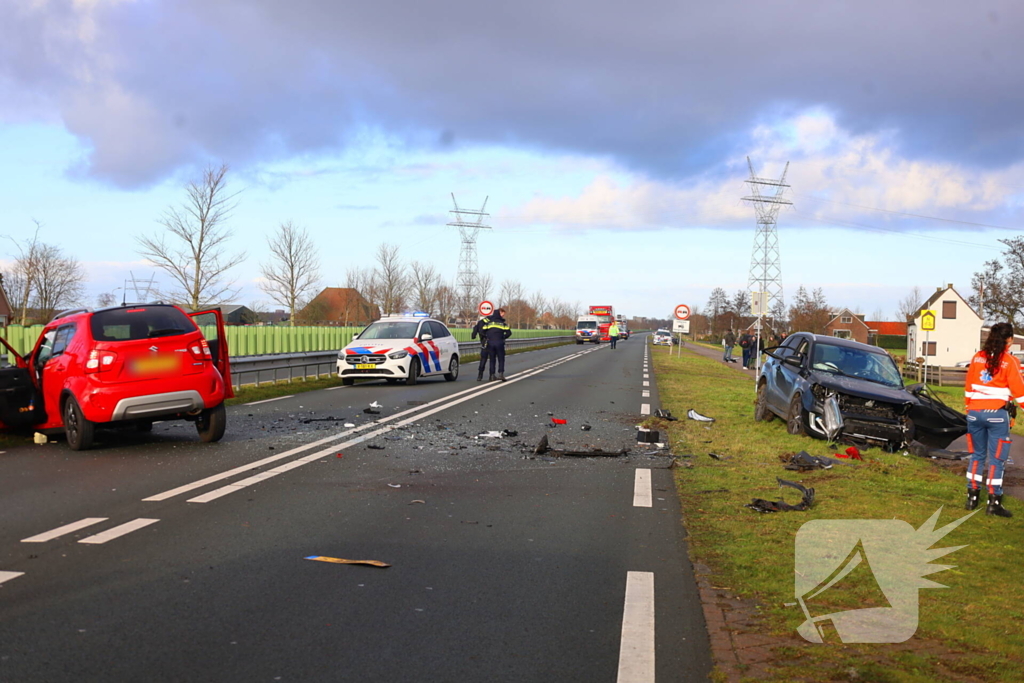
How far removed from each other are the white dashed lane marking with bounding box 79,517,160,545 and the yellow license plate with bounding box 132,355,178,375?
378 cm

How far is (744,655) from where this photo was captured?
397cm

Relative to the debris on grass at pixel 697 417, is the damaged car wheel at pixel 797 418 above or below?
above

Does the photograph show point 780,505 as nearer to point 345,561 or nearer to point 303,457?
point 345,561

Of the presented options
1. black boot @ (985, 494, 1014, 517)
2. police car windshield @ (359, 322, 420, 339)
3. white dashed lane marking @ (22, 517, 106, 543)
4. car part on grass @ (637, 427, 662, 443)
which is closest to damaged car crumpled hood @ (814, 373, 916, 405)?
car part on grass @ (637, 427, 662, 443)

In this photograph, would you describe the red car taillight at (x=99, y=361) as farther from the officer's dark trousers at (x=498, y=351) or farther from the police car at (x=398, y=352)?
the officer's dark trousers at (x=498, y=351)

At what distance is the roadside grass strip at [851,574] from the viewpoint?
3.91m

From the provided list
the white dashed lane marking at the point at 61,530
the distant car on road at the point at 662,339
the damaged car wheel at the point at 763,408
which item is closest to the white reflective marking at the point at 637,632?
the white dashed lane marking at the point at 61,530

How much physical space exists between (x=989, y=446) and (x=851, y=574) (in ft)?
10.3

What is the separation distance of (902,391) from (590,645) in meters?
9.51

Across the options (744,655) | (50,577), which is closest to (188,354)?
(50,577)

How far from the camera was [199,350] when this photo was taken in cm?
1034

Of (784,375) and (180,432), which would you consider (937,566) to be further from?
(180,432)

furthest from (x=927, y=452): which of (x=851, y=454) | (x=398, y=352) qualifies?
(x=398, y=352)

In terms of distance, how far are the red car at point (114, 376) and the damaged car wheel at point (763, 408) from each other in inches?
335
